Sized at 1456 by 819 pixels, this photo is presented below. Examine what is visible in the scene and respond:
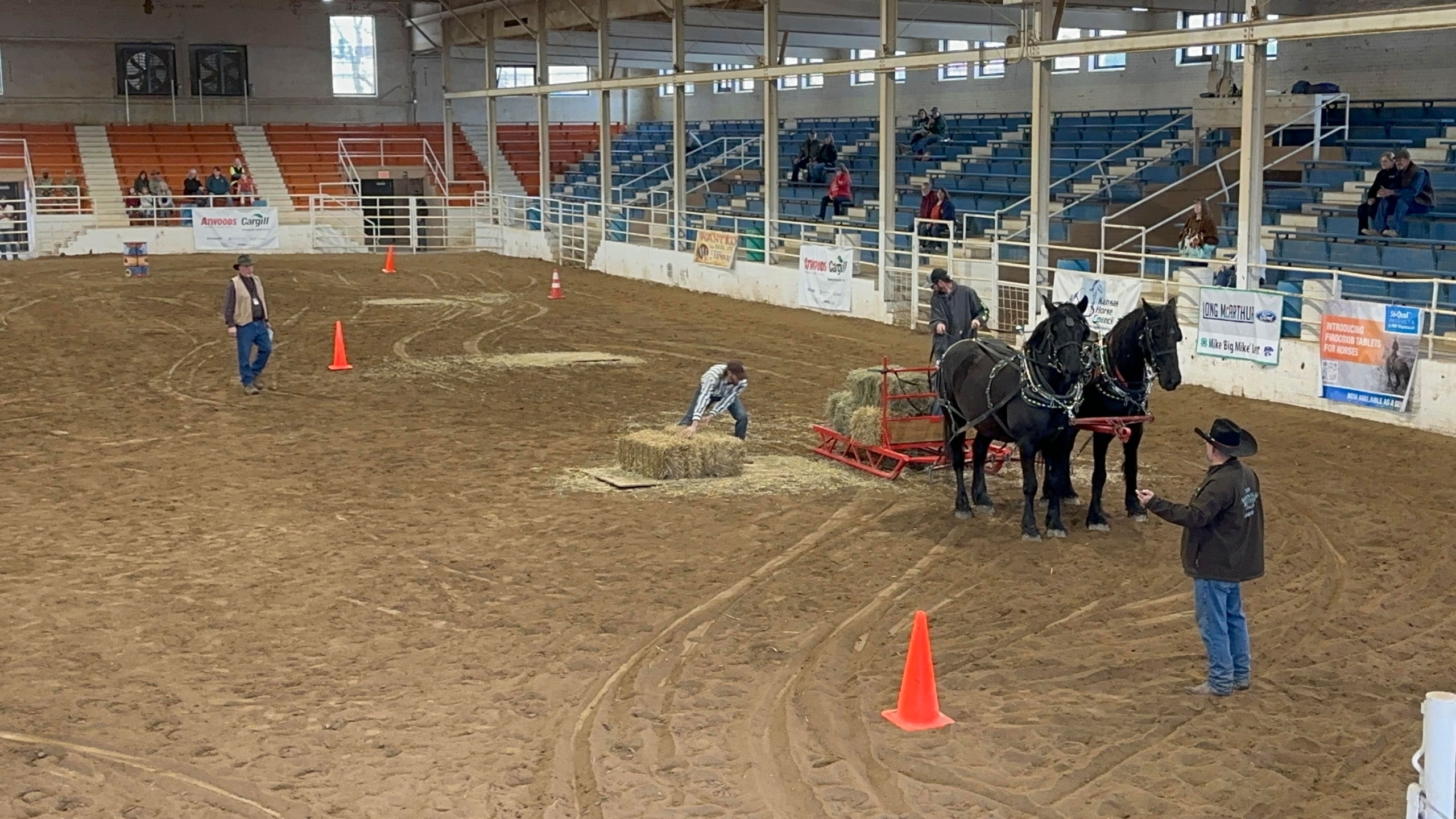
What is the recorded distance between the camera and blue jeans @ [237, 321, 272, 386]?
666 inches

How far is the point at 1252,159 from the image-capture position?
668 inches

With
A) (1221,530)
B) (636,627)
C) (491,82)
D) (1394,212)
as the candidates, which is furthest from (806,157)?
(1221,530)

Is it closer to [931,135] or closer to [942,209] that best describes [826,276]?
[942,209]

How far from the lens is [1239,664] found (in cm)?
764

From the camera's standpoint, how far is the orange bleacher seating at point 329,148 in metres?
45.0

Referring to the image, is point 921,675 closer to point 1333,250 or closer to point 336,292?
point 1333,250

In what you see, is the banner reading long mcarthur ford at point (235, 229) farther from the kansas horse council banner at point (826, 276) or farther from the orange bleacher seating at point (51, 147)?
the kansas horse council banner at point (826, 276)

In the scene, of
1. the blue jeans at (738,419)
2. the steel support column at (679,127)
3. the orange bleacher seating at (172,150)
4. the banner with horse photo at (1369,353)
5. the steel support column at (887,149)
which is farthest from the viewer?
the orange bleacher seating at (172,150)

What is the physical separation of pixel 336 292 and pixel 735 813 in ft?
77.8

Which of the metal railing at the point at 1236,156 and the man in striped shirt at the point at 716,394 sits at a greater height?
the metal railing at the point at 1236,156

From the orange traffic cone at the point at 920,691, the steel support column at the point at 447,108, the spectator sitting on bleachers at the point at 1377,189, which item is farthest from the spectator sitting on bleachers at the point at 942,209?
the steel support column at the point at 447,108

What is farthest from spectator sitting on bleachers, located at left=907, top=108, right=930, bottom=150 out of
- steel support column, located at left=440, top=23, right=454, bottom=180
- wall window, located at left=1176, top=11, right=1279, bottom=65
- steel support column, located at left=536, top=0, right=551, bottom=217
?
steel support column, located at left=440, top=23, right=454, bottom=180

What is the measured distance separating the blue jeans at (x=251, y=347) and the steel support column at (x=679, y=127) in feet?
47.6

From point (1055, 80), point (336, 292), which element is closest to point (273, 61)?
point (336, 292)
